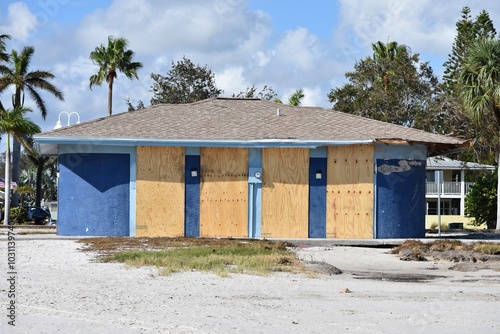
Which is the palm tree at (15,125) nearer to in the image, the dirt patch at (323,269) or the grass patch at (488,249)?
the grass patch at (488,249)

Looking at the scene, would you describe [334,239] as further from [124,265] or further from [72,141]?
[124,265]

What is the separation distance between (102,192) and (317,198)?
6.83m

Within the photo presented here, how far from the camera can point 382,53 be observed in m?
74.0

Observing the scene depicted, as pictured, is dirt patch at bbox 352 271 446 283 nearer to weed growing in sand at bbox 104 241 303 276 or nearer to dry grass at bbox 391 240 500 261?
weed growing in sand at bbox 104 241 303 276

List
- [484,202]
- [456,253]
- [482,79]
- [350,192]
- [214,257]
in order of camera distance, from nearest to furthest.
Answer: [214,257]
[456,253]
[350,192]
[482,79]
[484,202]

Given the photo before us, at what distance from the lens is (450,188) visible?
71.2 meters

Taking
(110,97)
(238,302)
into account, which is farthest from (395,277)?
(110,97)

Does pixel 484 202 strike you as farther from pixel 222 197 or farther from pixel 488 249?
pixel 488 249

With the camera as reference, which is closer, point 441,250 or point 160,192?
point 441,250

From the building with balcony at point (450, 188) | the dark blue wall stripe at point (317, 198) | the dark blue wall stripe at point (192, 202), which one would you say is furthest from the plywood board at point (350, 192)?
the building with balcony at point (450, 188)

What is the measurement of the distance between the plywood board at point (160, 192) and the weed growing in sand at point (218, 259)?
6757 mm

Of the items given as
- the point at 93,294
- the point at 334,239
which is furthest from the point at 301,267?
the point at 334,239

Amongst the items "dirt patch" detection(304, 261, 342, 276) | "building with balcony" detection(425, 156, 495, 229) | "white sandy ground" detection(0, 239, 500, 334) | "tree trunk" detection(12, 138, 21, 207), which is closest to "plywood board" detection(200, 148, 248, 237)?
"white sandy ground" detection(0, 239, 500, 334)

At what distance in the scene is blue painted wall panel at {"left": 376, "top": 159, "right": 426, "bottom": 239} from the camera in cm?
3053
